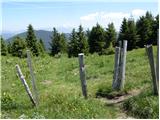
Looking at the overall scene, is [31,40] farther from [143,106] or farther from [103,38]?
[143,106]

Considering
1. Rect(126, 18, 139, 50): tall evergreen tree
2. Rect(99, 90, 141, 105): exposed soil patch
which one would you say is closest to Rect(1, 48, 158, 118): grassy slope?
Rect(99, 90, 141, 105): exposed soil patch

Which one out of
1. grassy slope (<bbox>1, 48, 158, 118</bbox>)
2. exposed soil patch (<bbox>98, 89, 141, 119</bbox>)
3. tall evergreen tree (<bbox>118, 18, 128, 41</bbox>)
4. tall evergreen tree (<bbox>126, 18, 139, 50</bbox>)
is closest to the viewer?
grassy slope (<bbox>1, 48, 158, 118</bbox>)

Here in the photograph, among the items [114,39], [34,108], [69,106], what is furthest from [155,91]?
[114,39]

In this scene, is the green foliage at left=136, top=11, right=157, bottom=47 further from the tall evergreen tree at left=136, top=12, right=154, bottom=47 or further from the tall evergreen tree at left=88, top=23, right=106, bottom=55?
the tall evergreen tree at left=88, top=23, right=106, bottom=55

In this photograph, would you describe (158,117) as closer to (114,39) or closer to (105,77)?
(105,77)

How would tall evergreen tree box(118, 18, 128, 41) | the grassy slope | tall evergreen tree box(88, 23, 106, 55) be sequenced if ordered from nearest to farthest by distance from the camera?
the grassy slope
tall evergreen tree box(118, 18, 128, 41)
tall evergreen tree box(88, 23, 106, 55)

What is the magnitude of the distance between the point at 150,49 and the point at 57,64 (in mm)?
14361

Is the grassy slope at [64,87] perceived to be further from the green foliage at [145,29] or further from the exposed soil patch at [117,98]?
the green foliage at [145,29]

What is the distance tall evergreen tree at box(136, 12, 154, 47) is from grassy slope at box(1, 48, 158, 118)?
4577cm

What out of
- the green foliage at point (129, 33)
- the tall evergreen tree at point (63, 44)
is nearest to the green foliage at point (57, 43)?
the tall evergreen tree at point (63, 44)

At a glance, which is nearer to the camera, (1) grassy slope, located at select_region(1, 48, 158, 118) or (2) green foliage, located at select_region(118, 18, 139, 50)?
(1) grassy slope, located at select_region(1, 48, 158, 118)

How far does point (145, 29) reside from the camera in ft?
227

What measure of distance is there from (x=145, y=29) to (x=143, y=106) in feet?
200

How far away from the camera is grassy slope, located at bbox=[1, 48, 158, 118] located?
995 cm
